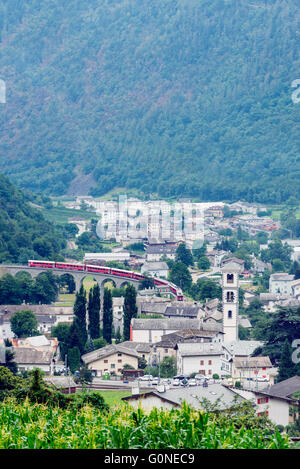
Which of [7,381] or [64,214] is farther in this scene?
[64,214]

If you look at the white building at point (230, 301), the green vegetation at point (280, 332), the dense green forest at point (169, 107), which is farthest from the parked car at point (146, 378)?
the dense green forest at point (169, 107)

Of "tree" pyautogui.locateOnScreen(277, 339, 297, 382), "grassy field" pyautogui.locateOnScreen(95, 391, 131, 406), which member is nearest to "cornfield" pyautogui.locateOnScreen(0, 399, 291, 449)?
"grassy field" pyautogui.locateOnScreen(95, 391, 131, 406)

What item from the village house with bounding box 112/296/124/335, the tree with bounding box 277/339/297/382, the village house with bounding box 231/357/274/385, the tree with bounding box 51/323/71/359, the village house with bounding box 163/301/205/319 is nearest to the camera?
the tree with bounding box 277/339/297/382

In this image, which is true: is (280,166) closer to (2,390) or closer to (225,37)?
(225,37)

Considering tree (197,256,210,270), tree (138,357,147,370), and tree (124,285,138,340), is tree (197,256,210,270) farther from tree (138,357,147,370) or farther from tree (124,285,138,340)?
tree (138,357,147,370)

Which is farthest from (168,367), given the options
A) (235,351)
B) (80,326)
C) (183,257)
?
(183,257)

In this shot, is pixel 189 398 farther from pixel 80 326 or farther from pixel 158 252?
pixel 158 252

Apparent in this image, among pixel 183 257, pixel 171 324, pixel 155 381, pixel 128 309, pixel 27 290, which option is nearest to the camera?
pixel 155 381
